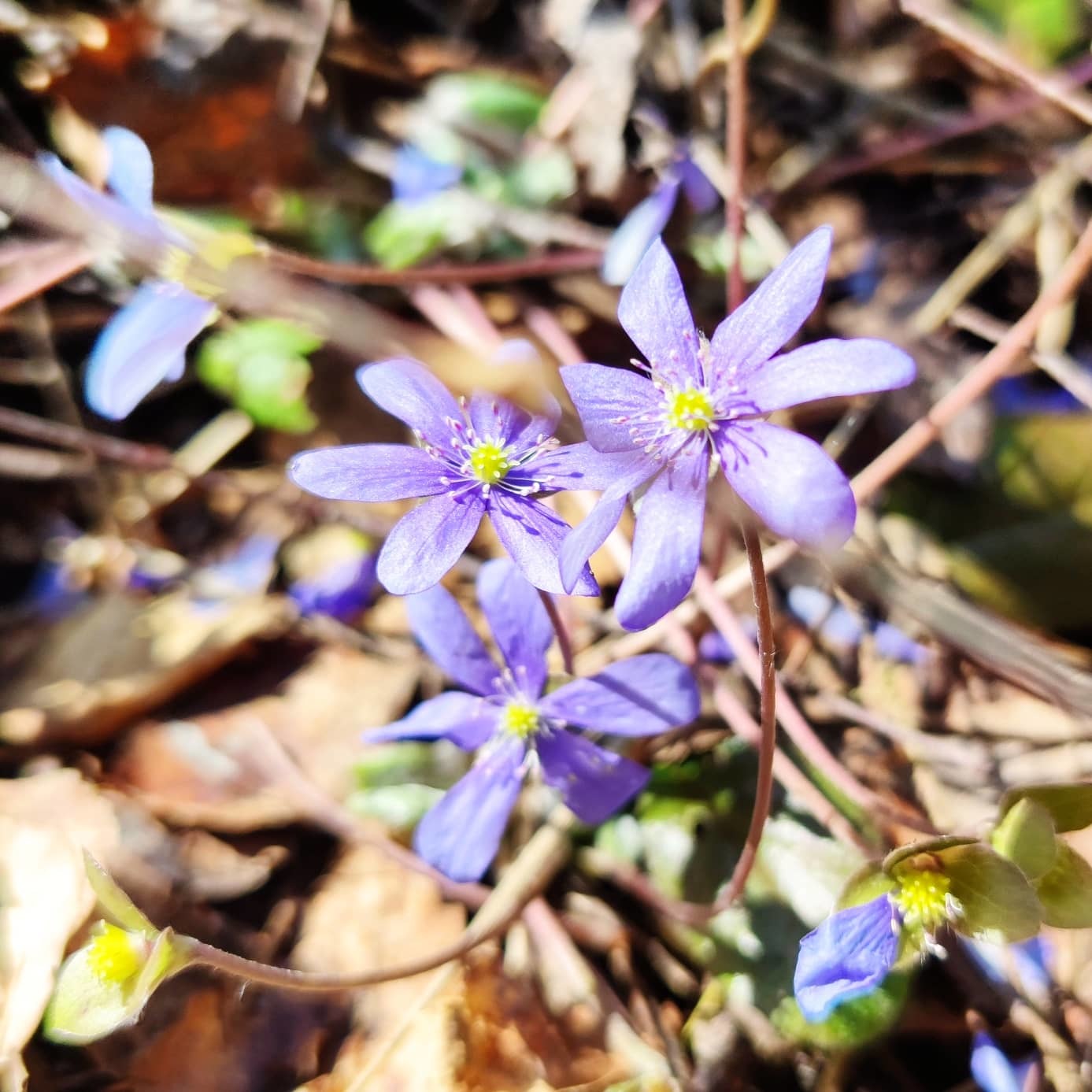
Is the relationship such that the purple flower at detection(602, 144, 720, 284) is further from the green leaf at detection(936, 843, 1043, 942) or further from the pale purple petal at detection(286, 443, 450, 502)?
the green leaf at detection(936, 843, 1043, 942)

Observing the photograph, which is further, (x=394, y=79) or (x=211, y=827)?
(x=394, y=79)

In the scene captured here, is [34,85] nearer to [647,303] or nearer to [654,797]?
[647,303]

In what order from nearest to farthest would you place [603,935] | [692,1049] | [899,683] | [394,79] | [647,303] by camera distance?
1. [647,303]
2. [692,1049]
3. [603,935]
4. [899,683]
5. [394,79]

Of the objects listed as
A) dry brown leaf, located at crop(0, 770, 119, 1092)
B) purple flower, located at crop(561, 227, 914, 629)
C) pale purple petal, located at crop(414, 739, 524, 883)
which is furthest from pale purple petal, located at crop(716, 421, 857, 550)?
dry brown leaf, located at crop(0, 770, 119, 1092)

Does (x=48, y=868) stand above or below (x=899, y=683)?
below

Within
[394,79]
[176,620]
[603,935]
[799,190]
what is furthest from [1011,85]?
[176,620]

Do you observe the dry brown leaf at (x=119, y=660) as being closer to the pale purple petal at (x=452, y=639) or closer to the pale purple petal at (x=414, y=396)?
the pale purple petal at (x=452, y=639)
